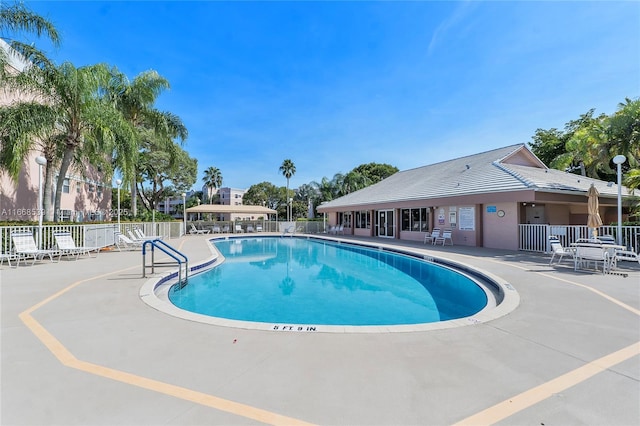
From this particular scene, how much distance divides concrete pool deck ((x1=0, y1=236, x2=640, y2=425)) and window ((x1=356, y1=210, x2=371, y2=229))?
65.2ft

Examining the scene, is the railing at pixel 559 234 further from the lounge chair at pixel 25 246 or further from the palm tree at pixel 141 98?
the palm tree at pixel 141 98

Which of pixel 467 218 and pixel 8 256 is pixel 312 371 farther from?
pixel 467 218

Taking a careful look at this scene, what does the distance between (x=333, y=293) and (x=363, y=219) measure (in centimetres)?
1775

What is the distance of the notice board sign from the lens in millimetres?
16141

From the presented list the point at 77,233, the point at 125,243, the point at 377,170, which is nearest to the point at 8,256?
the point at 77,233

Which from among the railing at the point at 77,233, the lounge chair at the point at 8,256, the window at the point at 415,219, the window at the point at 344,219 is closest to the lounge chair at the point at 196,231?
the railing at the point at 77,233

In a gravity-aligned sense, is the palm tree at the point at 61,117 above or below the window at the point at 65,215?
above

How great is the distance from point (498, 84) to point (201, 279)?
15486 mm

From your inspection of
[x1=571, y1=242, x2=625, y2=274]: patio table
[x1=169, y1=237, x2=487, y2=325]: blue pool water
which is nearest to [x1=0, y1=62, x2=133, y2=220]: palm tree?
[x1=169, y1=237, x2=487, y2=325]: blue pool water

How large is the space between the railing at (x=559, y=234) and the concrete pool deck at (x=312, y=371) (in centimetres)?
847

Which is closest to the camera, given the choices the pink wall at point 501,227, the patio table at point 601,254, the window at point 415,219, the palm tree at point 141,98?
the patio table at point 601,254

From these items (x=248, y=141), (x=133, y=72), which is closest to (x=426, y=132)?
(x=248, y=141)

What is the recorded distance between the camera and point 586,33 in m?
10.2

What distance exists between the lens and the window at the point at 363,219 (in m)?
25.1
